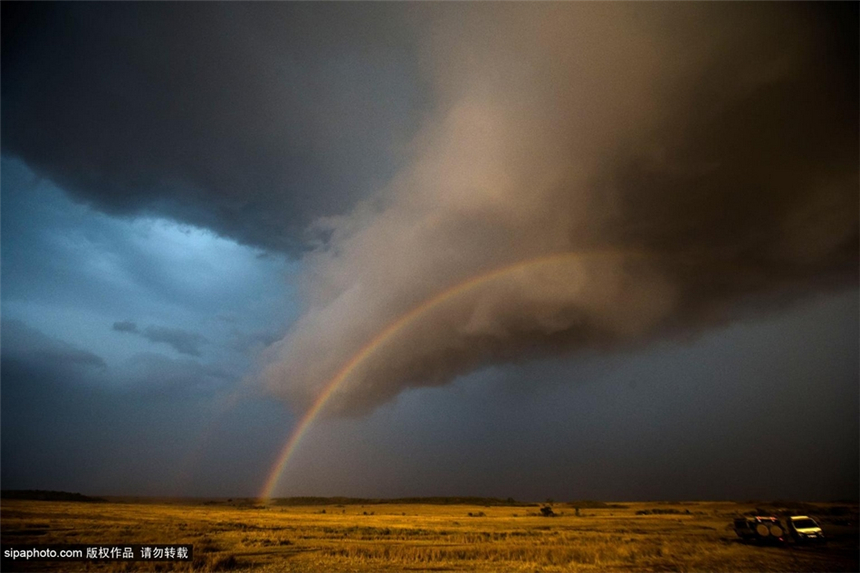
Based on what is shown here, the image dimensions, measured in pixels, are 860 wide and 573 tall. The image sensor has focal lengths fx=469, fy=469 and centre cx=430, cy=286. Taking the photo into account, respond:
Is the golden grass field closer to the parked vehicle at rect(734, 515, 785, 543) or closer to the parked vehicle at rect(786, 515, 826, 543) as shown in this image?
the parked vehicle at rect(786, 515, 826, 543)

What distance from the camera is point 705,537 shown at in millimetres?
41188

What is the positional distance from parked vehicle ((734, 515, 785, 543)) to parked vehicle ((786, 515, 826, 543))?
2.41 feet

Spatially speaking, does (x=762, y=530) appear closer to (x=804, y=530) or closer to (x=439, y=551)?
(x=804, y=530)

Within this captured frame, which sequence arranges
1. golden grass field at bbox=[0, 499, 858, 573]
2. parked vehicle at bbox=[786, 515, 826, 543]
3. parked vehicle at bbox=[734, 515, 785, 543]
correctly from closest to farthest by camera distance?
1. golden grass field at bbox=[0, 499, 858, 573]
2. parked vehicle at bbox=[786, 515, 826, 543]
3. parked vehicle at bbox=[734, 515, 785, 543]

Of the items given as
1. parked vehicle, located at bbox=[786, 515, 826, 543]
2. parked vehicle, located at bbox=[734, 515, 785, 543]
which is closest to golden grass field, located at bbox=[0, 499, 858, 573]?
parked vehicle, located at bbox=[786, 515, 826, 543]

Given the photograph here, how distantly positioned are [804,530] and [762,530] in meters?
2.76

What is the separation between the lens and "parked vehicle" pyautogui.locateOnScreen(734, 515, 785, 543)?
35.4 m

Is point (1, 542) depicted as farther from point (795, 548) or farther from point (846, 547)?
point (846, 547)

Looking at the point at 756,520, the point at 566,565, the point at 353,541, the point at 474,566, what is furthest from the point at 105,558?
the point at 756,520

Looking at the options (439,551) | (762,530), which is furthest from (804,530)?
(439,551)

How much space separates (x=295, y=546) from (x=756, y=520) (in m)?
35.1

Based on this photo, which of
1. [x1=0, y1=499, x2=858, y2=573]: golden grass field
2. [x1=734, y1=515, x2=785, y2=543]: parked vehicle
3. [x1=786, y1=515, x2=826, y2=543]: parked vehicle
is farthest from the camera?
[x1=734, y1=515, x2=785, y2=543]: parked vehicle

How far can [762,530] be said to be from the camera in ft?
118

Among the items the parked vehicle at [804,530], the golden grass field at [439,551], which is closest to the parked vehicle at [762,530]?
the parked vehicle at [804,530]
